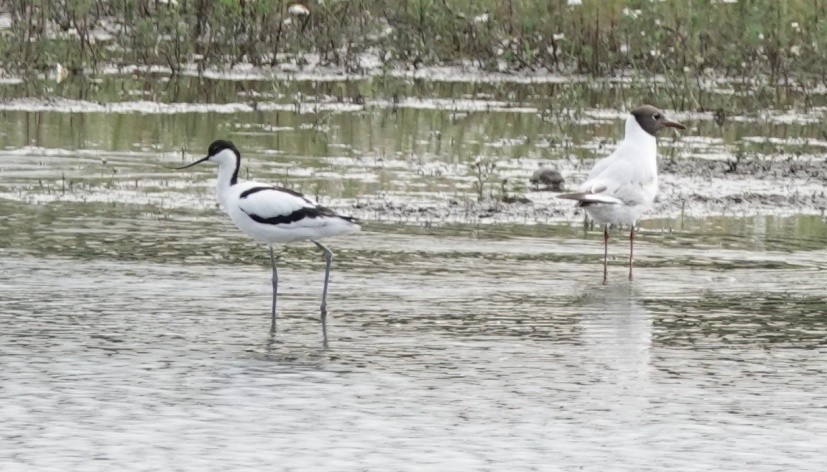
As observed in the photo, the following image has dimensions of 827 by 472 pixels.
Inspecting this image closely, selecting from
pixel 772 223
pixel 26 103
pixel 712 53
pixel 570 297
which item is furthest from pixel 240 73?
pixel 570 297

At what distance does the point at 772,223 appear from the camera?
50.9 feet

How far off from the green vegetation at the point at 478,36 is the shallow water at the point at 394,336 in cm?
810

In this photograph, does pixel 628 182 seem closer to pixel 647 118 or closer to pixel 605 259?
pixel 647 118

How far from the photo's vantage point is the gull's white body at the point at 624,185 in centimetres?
1362

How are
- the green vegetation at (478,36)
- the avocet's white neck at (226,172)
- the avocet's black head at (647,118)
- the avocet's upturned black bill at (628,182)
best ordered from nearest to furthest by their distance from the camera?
the avocet's white neck at (226,172) → the avocet's upturned black bill at (628,182) → the avocet's black head at (647,118) → the green vegetation at (478,36)

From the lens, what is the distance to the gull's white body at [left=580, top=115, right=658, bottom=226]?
13617mm

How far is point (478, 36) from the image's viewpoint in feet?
85.9

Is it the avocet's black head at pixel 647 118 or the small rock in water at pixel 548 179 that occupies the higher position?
the avocet's black head at pixel 647 118

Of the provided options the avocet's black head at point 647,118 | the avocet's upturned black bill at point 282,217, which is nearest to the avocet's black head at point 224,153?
the avocet's upturned black bill at point 282,217

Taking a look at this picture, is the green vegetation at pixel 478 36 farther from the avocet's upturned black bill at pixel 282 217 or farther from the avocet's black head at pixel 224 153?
the avocet's upturned black bill at pixel 282 217

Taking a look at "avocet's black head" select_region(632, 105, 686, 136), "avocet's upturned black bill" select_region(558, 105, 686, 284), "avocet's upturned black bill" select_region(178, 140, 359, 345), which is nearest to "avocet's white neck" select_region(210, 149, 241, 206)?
"avocet's upturned black bill" select_region(178, 140, 359, 345)

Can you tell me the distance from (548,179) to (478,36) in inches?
381

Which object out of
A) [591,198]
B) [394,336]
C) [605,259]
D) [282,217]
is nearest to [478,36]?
[591,198]

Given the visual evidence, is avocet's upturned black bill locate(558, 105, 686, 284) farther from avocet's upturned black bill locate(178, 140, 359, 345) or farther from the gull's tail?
avocet's upturned black bill locate(178, 140, 359, 345)
